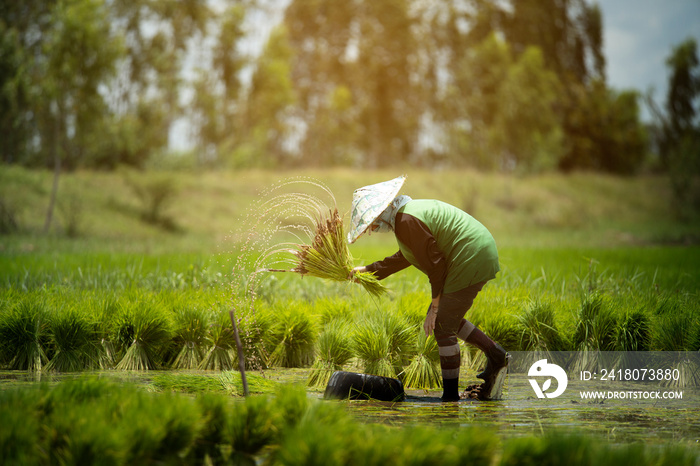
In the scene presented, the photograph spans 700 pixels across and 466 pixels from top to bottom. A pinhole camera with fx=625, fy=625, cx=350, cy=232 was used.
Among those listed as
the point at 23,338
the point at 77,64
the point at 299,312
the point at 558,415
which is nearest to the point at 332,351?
the point at 299,312

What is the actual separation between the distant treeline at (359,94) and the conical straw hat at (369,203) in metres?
17.0

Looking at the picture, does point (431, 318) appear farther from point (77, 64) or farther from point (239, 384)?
point (77, 64)

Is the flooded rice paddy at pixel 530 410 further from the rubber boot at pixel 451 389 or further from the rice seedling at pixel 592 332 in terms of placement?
the rice seedling at pixel 592 332

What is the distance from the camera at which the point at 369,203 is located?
4.31 metres

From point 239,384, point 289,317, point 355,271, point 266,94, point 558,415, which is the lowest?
point 558,415

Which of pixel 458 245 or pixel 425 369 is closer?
pixel 458 245

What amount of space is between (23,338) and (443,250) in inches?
141

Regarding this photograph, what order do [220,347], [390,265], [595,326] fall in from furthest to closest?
[595,326] → [220,347] → [390,265]

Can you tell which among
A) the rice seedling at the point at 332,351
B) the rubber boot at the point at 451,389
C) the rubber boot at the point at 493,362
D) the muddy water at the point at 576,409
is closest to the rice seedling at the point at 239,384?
the rice seedling at the point at 332,351

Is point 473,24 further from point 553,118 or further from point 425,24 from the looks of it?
point 553,118

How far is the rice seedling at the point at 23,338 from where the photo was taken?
17.0ft

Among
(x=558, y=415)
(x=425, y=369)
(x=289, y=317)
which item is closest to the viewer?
(x=558, y=415)

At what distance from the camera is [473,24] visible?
42.4 m

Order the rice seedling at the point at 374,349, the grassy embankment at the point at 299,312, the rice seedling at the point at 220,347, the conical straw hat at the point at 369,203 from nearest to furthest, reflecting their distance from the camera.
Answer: the conical straw hat at the point at 369,203
the rice seedling at the point at 374,349
the grassy embankment at the point at 299,312
the rice seedling at the point at 220,347
